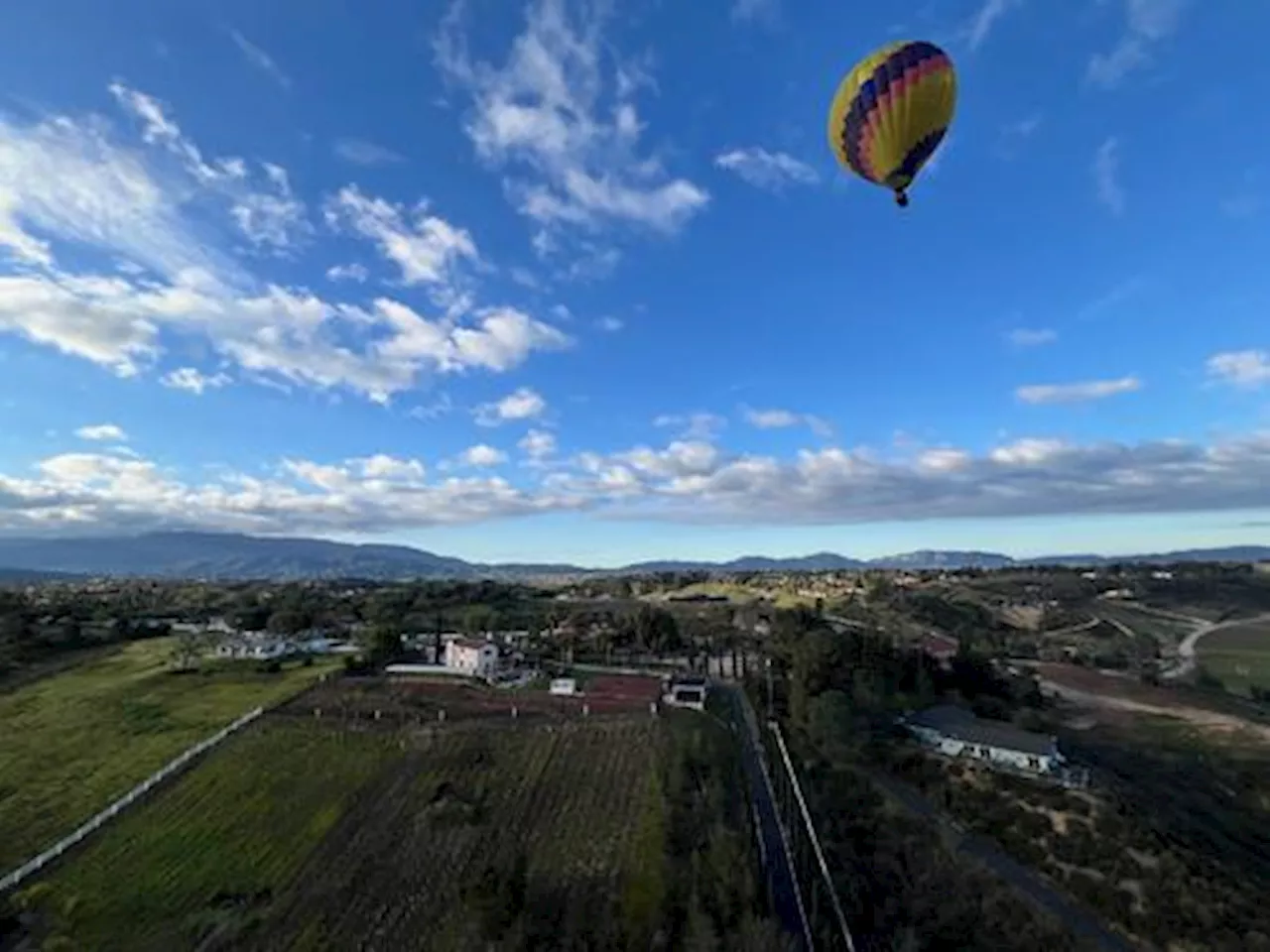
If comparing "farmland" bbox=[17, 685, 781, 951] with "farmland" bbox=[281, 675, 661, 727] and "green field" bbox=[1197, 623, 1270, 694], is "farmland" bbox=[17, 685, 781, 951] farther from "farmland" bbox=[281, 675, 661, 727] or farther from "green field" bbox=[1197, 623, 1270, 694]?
"green field" bbox=[1197, 623, 1270, 694]

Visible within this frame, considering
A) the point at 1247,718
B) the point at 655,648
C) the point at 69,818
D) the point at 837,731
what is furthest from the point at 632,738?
the point at 1247,718

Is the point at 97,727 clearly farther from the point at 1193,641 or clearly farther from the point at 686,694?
the point at 1193,641

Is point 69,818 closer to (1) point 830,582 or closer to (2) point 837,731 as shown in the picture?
(2) point 837,731

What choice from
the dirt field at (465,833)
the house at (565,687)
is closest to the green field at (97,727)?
the dirt field at (465,833)

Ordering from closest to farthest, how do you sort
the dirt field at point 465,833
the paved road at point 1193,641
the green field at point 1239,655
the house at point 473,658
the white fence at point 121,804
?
1. the dirt field at point 465,833
2. the white fence at point 121,804
3. the house at point 473,658
4. the green field at point 1239,655
5. the paved road at point 1193,641

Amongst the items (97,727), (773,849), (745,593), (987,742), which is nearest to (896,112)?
(773,849)

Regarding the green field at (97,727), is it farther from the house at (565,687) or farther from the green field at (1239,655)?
the green field at (1239,655)
